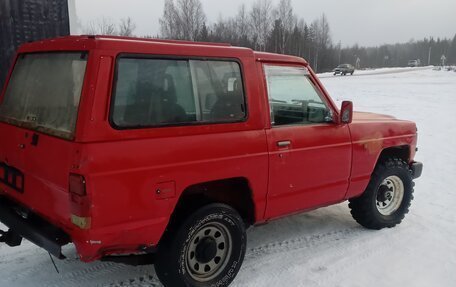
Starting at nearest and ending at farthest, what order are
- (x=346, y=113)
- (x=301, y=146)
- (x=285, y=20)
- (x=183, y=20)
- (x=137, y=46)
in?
(x=137, y=46) → (x=301, y=146) → (x=346, y=113) → (x=183, y=20) → (x=285, y=20)

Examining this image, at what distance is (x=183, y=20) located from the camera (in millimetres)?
49875

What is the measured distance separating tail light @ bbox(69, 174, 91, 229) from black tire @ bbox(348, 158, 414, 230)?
3.15 meters

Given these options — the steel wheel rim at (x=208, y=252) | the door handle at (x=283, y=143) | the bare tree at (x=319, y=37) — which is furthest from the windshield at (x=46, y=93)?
the bare tree at (x=319, y=37)

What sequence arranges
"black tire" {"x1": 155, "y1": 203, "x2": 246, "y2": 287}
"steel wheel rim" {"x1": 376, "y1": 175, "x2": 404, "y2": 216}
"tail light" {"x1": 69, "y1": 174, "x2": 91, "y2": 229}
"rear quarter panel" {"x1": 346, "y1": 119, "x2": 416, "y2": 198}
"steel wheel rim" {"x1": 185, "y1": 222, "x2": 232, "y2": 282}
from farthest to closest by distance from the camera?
"steel wheel rim" {"x1": 376, "y1": 175, "x2": 404, "y2": 216} < "rear quarter panel" {"x1": 346, "y1": 119, "x2": 416, "y2": 198} < "steel wheel rim" {"x1": 185, "y1": 222, "x2": 232, "y2": 282} < "black tire" {"x1": 155, "y1": 203, "x2": 246, "y2": 287} < "tail light" {"x1": 69, "y1": 174, "x2": 91, "y2": 229}

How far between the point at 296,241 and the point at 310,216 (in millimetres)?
809

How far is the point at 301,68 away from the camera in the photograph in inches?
163

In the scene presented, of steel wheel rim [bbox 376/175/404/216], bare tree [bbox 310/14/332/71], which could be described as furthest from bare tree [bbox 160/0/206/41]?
steel wheel rim [bbox 376/175/404/216]

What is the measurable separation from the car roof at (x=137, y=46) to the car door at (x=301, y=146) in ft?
1.25

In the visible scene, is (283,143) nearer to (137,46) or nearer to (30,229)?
(137,46)

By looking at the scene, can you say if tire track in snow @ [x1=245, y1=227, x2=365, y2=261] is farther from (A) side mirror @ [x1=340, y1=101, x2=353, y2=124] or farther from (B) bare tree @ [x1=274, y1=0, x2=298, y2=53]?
(B) bare tree @ [x1=274, y1=0, x2=298, y2=53]

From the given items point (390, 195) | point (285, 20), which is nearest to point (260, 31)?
point (285, 20)

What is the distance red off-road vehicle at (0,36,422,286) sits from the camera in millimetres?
2801

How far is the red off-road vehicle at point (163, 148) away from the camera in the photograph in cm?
280

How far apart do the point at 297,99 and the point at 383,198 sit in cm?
173
